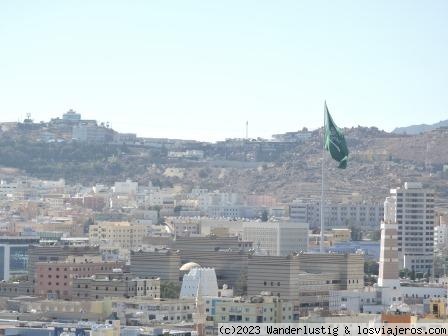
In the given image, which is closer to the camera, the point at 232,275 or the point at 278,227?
the point at 232,275

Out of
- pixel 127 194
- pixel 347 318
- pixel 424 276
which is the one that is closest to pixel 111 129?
pixel 127 194

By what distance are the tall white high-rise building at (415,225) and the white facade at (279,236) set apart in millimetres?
3908

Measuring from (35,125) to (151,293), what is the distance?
115830mm

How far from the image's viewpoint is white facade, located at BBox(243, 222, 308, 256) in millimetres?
101125

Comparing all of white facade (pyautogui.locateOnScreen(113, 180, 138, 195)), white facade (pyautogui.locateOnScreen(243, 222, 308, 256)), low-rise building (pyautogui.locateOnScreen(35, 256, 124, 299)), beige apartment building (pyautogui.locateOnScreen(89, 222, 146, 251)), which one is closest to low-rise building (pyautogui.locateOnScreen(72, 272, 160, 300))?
low-rise building (pyautogui.locateOnScreen(35, 256, 124, 299))

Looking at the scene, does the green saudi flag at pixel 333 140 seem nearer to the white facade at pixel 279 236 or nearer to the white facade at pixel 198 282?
the white facade at pixel 198 282

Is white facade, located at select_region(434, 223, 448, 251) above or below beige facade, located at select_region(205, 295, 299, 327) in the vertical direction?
above

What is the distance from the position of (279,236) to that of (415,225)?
5.93m

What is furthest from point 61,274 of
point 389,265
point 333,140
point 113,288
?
point 333,140

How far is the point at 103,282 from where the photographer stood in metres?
77.8

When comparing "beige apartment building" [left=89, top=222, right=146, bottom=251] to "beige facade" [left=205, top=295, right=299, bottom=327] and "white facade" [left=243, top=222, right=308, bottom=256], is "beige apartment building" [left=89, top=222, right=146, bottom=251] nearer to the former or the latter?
"white facade" [left=243, top=222, right=308, bottom=256]

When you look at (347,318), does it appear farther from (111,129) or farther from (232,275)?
(111,129)

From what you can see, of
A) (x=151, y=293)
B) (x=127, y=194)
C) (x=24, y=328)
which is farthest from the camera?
(x=127, y=194)

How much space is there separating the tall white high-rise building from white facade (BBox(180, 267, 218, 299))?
24.0m
